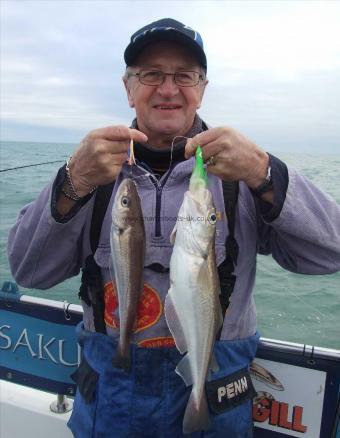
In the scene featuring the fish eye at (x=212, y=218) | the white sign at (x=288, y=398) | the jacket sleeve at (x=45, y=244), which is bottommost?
the white sign at (x=288, y=398)

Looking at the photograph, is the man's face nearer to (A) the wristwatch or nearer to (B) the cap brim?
(B) the cap brim

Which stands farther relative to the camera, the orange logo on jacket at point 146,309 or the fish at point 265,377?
the fish at point 265,377

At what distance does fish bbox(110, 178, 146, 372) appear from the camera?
206cm

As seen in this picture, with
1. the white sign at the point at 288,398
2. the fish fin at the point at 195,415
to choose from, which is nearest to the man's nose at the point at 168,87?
the fish fin at the point at 195,415

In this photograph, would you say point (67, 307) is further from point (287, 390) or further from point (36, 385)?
point (287, 390)

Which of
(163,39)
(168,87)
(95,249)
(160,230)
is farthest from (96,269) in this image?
(163,39)

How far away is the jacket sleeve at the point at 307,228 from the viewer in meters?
2.13

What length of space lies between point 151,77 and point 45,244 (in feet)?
3.62

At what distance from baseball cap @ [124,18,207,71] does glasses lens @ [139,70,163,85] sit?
0.11m

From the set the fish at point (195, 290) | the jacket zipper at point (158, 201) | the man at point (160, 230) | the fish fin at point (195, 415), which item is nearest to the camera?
the fish at point (195, 290)

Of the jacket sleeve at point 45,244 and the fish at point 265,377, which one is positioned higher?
the jacket sleeve at point 45,244

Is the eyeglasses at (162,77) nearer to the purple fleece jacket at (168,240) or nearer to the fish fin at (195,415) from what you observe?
the purple fleece jacket at (168,240)

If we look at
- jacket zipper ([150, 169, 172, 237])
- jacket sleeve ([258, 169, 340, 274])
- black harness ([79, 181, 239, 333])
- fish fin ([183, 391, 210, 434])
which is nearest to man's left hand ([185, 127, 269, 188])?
jacket sleeve ([258, 169, 340, 274])

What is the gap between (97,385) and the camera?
7.79 ft
